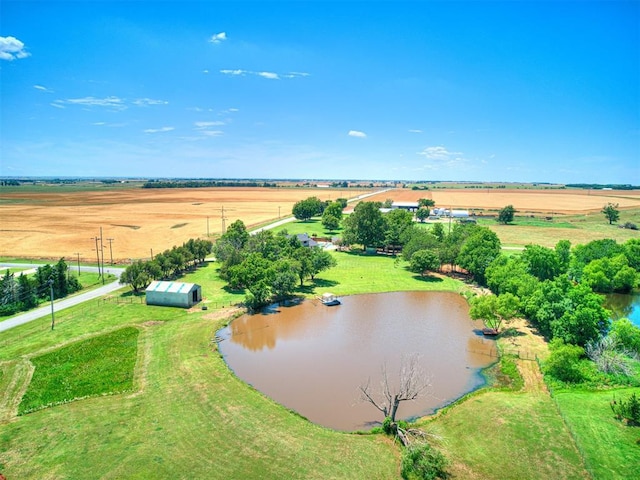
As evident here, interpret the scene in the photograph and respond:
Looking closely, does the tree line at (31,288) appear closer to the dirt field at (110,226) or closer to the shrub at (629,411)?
the dirt field at (110,226)

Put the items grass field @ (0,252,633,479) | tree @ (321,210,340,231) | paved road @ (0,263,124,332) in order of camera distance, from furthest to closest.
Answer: tree @ (321,210,340,231), paved road @ (0,263,124,332), grass field @ (0,252,633,479)

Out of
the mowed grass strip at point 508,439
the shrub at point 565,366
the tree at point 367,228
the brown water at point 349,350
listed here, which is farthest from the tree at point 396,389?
the tree at point 367,228

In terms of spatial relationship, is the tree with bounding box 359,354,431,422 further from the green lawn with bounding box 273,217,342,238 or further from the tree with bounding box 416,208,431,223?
the tree with bounding box 416,208,431,223

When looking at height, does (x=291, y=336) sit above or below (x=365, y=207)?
below

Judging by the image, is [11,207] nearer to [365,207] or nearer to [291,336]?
[365,207]

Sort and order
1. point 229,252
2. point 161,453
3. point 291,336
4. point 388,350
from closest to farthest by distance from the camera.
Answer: point 161,453
point 388,350
point 291,336
point 229,252

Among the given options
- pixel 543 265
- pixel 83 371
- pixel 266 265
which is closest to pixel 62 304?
pixel 83 371

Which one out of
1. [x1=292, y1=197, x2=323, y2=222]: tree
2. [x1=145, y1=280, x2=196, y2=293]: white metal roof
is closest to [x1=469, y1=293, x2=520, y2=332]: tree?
[x1=145, y1=280, x2=196, y2=293]: white metal roof

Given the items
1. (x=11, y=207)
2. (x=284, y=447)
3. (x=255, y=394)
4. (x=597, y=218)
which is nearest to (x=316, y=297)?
(x=255, y=394)
